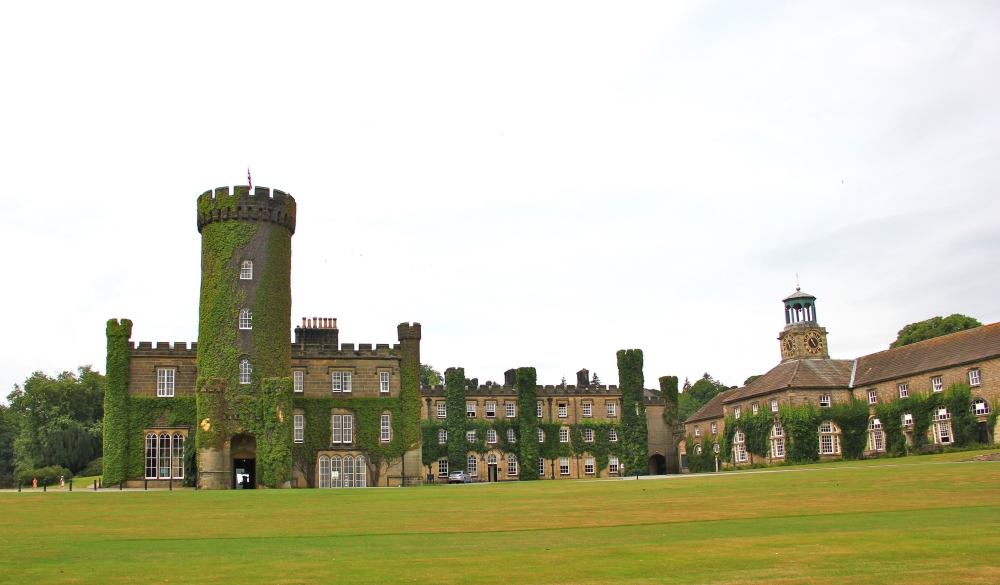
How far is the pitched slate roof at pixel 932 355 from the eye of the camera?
58.0 metres

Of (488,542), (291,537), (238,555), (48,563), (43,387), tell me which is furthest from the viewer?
(43,387)

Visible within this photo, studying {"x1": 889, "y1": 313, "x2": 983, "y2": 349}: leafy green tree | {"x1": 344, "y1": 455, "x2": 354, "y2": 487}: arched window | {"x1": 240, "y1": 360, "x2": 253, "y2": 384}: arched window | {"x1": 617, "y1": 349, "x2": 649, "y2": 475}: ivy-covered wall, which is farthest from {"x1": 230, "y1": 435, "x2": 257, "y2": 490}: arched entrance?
{"x1": 889, "y1": 313, "x2": 983, "y2": 349}: leafy green tree

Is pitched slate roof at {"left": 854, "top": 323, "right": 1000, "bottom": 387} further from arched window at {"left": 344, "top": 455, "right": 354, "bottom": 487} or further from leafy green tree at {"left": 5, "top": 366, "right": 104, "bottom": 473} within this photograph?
leafy green tree at {"left": 5, "top": 366, "right": 104, "bottom": 473}

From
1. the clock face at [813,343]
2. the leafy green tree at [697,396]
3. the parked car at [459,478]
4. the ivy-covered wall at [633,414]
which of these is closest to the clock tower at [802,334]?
the clock face at [813,343]

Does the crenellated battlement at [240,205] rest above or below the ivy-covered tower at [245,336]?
above

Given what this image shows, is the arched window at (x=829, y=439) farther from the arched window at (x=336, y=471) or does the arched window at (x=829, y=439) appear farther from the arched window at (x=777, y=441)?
the arched window at (x=336, y=471)

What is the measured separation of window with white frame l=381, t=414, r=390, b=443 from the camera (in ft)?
193

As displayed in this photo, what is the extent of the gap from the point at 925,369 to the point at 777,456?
1289 centimetres

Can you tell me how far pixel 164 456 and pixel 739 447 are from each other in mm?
45466

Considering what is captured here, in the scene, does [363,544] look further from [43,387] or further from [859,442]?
[43,387]

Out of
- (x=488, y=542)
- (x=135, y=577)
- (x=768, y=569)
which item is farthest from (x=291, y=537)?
(x=768, y=569)

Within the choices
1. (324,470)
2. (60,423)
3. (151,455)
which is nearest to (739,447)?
(324,470)

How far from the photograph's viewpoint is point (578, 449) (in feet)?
256

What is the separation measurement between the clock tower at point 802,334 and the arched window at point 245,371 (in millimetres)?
49985
